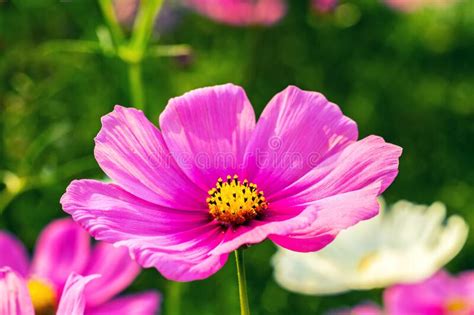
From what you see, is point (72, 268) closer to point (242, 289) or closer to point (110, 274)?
point (110, 274)

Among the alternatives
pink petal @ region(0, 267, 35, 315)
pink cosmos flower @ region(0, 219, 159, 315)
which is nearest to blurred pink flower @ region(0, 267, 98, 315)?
pink petal @ region(0, 267, 35, 315)

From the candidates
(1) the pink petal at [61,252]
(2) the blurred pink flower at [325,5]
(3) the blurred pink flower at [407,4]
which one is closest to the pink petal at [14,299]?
(1) the pink petal at [61,252]

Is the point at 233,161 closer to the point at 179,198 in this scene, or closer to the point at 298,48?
the point at 179,198

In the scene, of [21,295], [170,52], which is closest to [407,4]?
[170,52]

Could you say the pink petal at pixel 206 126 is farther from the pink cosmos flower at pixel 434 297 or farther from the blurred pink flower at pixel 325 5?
the blurred pink flower at pixel 325 5

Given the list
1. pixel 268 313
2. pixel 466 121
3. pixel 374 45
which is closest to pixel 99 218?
pixel 268 313

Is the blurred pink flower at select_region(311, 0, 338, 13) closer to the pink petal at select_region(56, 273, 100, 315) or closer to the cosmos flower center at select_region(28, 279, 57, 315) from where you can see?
the cosmos flower center at select_region(28, 279, 57, 315)
